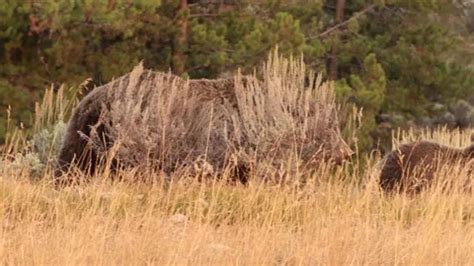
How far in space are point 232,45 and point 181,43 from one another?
1.13 m

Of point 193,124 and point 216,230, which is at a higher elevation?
point 216,230

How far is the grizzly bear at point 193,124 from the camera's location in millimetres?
10820

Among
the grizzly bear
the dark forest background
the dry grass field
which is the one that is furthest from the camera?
the dark forest background

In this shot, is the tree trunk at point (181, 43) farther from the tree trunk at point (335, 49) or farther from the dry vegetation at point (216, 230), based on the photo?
the dry vegetation at point (216, 230)

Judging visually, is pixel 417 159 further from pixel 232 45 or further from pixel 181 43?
pixel 232 45

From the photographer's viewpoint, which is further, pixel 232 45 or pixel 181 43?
pixel 232 45

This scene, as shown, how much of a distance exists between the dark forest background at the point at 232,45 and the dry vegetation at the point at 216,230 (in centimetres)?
888

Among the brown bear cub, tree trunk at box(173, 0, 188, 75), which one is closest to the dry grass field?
the brown bear cub

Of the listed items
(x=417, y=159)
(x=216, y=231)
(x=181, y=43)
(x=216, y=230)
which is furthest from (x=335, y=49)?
(x=216, y=231)

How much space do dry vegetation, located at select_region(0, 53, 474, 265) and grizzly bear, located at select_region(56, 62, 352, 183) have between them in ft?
6.71

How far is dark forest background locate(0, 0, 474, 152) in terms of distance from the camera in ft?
60.7

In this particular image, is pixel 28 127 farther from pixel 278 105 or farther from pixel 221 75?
pixel 278 105

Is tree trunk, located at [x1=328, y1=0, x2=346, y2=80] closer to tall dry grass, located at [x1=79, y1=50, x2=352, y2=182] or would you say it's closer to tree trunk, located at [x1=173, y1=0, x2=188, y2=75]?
tree trunk, located at [x1=173, y1=0, x2=188, y2=75]

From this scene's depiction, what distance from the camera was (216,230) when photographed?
24.2 feet
